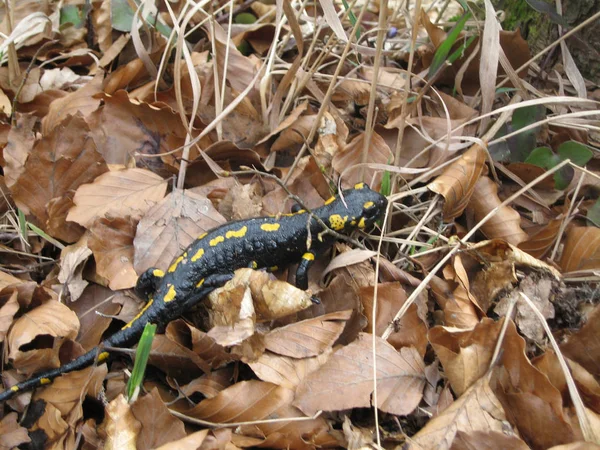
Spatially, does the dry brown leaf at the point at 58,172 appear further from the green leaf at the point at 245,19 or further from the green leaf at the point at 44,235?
the green leaf at the point at 245,19

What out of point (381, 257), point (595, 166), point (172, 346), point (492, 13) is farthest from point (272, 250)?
point (595, 166)

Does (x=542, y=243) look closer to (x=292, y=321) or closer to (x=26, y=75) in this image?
(x=292, y=321)

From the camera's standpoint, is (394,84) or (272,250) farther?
(394,84)

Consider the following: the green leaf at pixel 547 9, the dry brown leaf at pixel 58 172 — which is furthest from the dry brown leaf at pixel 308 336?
the green leaf at pixel 547 9

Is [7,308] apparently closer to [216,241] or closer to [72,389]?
[72,389]

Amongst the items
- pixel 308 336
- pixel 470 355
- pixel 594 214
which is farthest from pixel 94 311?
pixel 594 214

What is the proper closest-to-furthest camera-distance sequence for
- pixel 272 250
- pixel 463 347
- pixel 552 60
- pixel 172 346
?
pixel 463 347
pixel 172 346
pixel 272 250
pixel 552 60
